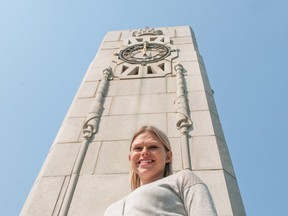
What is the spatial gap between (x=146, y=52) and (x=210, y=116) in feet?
13.7

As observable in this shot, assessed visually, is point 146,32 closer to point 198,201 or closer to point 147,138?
point 147,138

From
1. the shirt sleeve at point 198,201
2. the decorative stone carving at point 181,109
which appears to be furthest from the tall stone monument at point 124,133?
the shirt sleeve at point 198,201

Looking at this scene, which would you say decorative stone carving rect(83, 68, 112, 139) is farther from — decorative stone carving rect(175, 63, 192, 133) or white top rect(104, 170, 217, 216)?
white top rect(104, 170, 217, 216)

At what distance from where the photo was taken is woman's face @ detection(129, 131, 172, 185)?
110 inches

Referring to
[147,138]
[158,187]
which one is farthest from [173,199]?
[147,138]

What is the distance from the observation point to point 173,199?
94.0 inches

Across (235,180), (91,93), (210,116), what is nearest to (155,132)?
(235,180)

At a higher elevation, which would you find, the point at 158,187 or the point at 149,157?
the point at 149,157

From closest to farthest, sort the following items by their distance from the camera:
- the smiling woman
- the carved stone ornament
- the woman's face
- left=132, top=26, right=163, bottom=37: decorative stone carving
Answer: the smiling woman → the woman's face → the carved stone ornament → left=132, top=26, right=163, bottom=37: decorative stone carving

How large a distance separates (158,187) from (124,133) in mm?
3426

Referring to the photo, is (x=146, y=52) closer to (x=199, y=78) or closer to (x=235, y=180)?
(x=199, y=78)

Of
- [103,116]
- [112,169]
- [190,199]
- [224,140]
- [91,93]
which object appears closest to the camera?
[190,199]

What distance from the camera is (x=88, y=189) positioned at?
4688 mm

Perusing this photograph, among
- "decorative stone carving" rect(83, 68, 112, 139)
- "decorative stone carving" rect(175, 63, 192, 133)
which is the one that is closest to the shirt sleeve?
"decorative stone carving" rect(175, 63, 192, 133)
